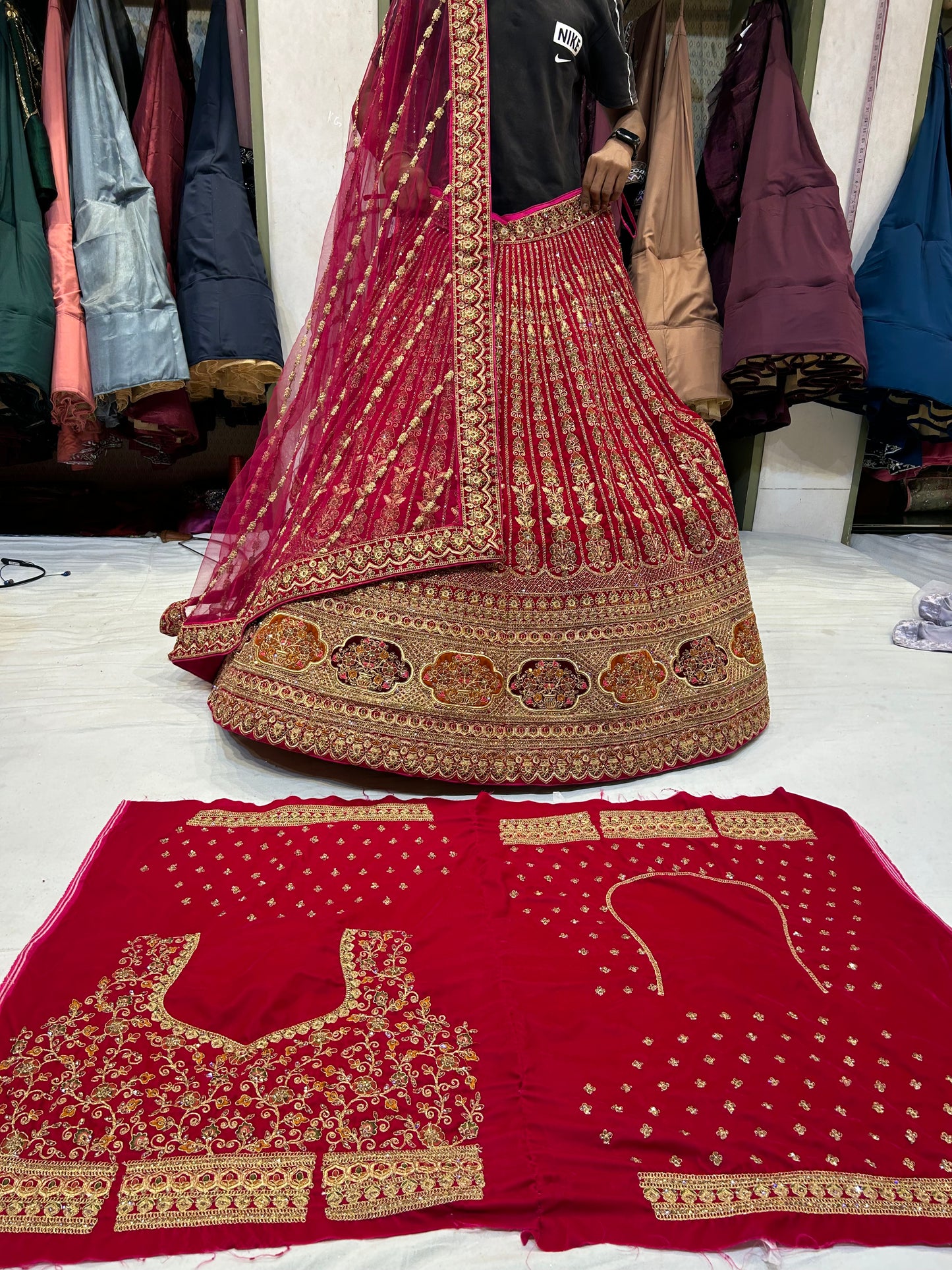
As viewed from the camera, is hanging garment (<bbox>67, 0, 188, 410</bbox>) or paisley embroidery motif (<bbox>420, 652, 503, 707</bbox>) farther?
hanging garment (<bbox>67, 0, 188, 410</bbox>)

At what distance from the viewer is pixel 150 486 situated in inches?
146

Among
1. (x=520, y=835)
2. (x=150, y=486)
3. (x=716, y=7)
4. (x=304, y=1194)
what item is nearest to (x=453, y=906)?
(x=520, y=835)

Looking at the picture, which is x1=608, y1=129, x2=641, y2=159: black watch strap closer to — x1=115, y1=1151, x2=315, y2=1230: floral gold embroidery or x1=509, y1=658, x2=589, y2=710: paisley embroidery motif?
x1=509, y1=658, x2=589, y2=710: paisley embroidery motif

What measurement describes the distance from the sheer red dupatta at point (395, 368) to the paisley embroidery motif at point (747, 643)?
486mm

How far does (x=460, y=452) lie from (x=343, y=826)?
0.63m

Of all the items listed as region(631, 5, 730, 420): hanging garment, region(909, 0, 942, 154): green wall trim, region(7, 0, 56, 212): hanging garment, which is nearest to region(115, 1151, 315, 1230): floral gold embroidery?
region(631, 5, 730, 420): hanging garment

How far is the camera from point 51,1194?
77 cm

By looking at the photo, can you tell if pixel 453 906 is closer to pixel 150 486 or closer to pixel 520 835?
pixel 520 835

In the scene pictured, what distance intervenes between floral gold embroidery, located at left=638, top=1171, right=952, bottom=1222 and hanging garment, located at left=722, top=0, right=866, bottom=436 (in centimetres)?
240

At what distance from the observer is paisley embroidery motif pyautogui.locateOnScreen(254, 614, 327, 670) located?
1471mm

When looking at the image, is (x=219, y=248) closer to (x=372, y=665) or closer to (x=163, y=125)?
(x=163, y=125)

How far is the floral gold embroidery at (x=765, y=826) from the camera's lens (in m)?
1.38

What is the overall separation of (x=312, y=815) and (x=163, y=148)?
235 cm

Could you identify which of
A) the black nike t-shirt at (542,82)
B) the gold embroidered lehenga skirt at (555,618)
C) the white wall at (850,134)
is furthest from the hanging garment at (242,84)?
the white wall at (850,134)
